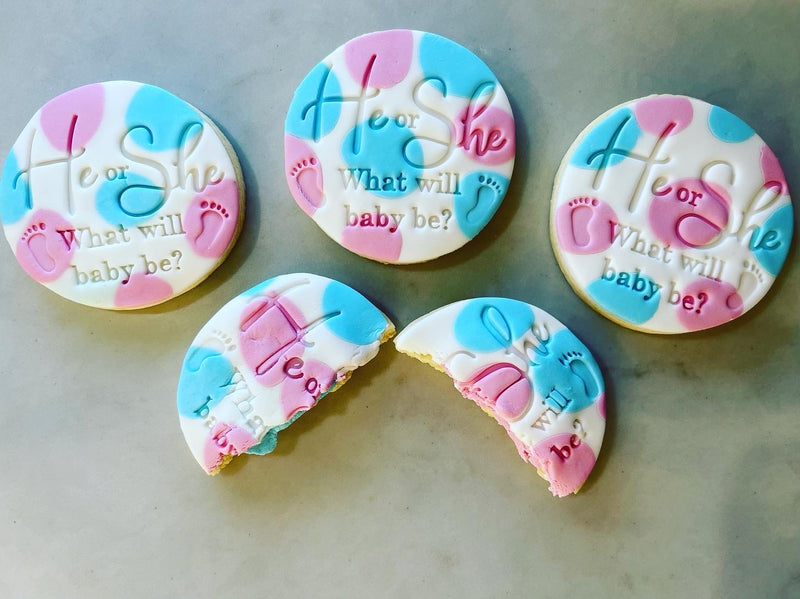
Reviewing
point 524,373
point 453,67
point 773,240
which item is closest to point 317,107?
point 453,67

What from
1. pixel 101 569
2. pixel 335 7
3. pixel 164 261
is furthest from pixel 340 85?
pixel 101 569

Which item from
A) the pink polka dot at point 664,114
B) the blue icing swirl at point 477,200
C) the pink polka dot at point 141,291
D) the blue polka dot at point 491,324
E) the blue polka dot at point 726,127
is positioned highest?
the pink polka dot at point 664,114

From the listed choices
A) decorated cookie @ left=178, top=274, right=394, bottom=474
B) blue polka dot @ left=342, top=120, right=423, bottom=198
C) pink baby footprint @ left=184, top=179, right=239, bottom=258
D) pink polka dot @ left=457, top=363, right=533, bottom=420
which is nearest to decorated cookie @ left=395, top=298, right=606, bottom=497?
pink polka dot @ left=457, top=363, right=533, bottom=420

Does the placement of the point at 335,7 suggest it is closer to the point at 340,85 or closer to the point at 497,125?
the point at 340,85

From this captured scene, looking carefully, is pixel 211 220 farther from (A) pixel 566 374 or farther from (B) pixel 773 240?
(B) pixel 773 240

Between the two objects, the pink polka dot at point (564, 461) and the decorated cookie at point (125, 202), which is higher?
the decorated cookie at point (125, 202)

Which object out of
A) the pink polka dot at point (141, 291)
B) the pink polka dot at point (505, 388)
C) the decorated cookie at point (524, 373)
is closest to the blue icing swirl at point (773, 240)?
the decorated cookie at point (524, 373)

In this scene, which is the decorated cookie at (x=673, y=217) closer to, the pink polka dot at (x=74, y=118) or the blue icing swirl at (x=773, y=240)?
the blue icing swirl at (x=773, y=240)
